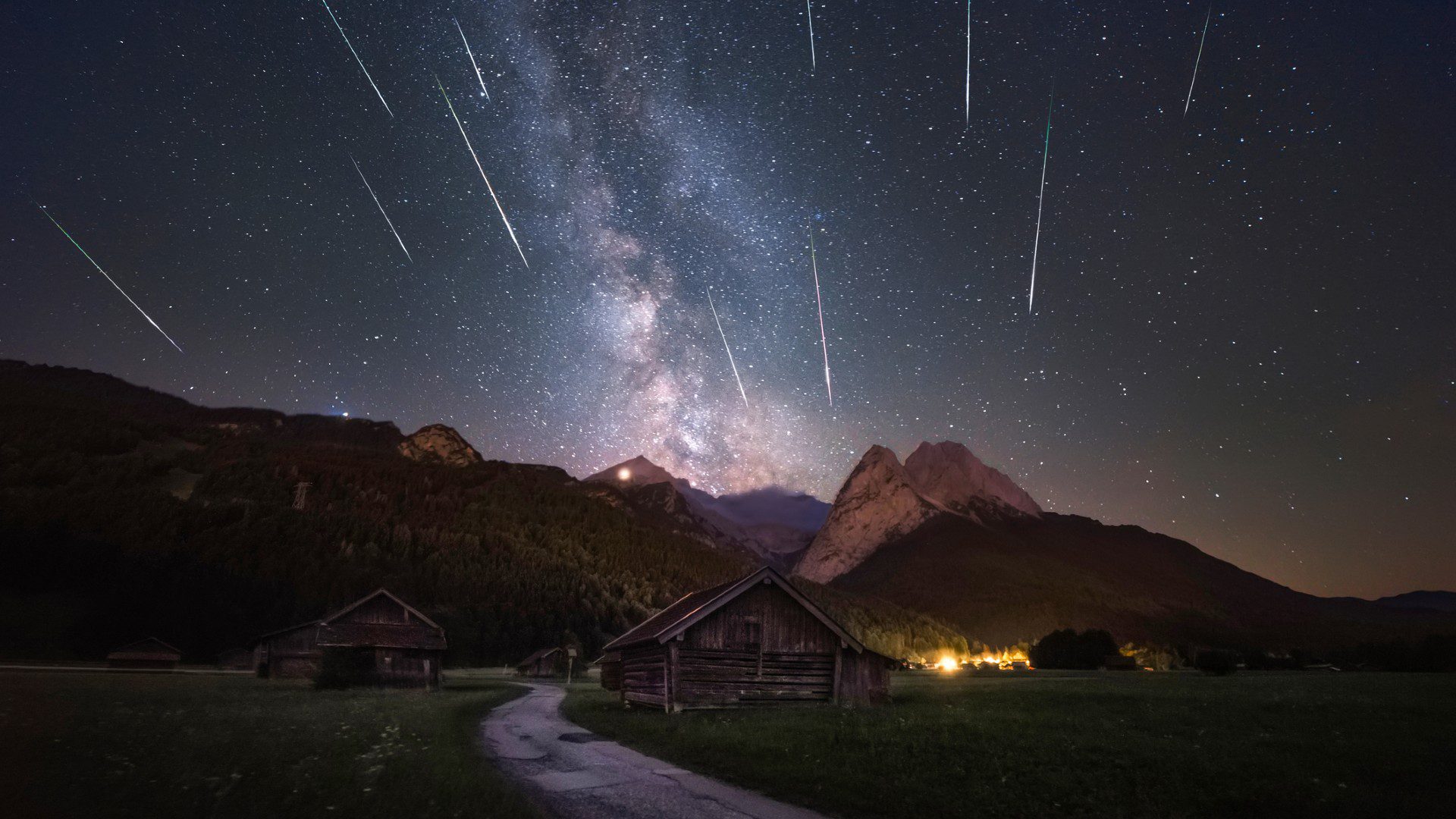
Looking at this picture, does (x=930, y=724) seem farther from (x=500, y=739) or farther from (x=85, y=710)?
(x=85, y=710)

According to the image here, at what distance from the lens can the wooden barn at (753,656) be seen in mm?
28781

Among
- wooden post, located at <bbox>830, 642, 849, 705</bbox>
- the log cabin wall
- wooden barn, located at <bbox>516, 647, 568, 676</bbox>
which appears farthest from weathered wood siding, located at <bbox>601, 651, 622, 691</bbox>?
wooden barn, located at <bbox>516, 647, 568, 676</bbox>

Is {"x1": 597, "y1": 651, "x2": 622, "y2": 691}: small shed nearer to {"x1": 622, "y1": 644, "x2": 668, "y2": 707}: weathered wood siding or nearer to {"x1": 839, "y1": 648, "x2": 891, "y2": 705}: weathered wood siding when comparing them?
{"x1": 622, "y1": 644, "x2": 668, "y2": 707}: weathered wood siding

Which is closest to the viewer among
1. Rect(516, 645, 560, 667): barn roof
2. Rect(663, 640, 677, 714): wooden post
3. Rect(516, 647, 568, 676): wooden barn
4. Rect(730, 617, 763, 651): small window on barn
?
Rect(663, 640, 677, 714): wooden post

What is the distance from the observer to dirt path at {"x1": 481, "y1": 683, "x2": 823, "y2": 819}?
10797mm

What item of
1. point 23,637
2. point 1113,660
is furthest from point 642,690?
point 23,637

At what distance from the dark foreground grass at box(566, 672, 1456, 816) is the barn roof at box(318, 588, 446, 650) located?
110 feet

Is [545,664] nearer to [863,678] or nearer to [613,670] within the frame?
[613,670]

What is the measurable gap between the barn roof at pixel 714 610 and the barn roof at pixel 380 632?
92.5ft

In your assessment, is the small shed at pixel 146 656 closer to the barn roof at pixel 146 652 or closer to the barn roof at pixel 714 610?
the barn roof at pixel 146 652

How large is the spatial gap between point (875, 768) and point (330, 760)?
36.5 feet

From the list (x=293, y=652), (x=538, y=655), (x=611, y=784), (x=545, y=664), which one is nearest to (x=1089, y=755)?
(x=611, y=784)

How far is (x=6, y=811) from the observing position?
875 centimetres

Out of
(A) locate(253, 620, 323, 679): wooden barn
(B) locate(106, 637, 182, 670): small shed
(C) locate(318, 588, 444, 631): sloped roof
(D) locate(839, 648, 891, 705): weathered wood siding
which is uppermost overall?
(C) locate(318, 588, 444, 631): sloped roof
